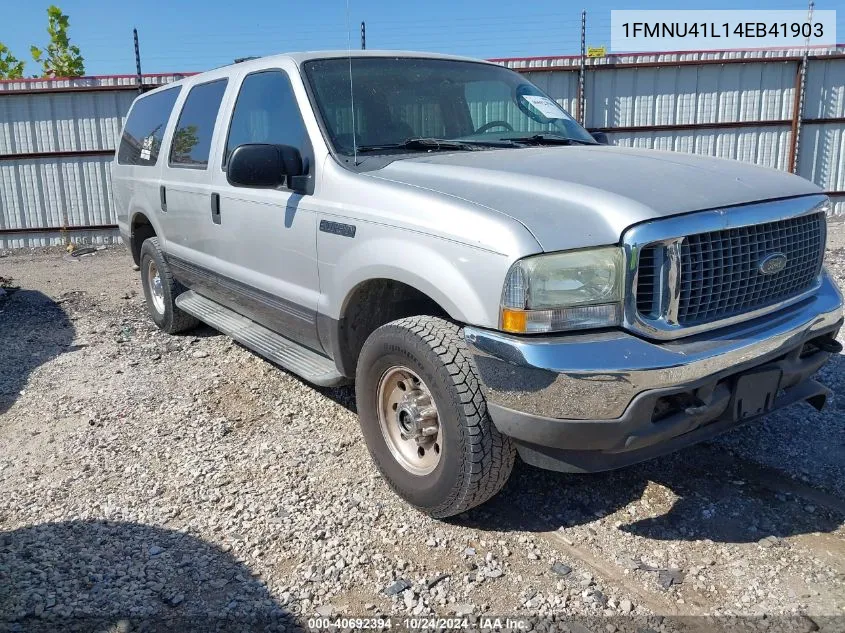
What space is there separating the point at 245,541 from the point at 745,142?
11854mm

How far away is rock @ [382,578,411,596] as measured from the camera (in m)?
2.72

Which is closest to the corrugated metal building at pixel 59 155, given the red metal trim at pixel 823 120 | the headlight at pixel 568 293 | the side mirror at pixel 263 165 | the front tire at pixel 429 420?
the side mirror at pixel 263 165

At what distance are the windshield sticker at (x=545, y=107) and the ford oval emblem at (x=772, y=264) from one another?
6.00 feet

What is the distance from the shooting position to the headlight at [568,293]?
253 cm

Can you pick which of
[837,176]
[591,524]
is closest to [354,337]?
[591,524]

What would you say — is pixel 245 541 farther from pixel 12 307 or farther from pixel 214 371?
pixel 12 307

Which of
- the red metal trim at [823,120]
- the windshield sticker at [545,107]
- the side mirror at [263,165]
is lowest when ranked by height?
the side mirror at [263,165]

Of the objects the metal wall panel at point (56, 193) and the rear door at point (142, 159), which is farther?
the metal wall panel at point (56, 193)

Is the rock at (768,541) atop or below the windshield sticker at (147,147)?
below

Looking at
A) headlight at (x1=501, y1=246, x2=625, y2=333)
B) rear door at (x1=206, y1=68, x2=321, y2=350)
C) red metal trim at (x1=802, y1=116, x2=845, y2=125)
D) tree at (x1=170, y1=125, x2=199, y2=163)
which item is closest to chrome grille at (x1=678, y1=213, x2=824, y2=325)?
headlight at (x1=501, y1=246, x2=625, y2=333)

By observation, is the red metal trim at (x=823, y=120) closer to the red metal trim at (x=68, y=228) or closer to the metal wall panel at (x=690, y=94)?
the metal wall panel at (x=690, y=94)

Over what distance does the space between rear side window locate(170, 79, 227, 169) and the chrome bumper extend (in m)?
2.87

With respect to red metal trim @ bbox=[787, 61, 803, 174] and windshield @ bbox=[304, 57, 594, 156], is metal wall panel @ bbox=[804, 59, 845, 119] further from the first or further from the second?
windshield @ bbox=[304, 57, 594, 156]

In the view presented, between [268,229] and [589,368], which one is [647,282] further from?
[268,229]
